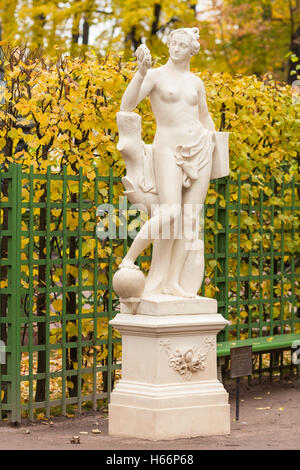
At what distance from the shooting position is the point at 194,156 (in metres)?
7.32

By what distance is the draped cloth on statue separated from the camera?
727cm

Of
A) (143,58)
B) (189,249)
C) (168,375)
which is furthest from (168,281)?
(143,58)

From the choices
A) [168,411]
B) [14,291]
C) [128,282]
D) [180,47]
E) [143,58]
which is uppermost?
[180,47]

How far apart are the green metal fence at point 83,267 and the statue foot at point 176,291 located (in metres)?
1.03

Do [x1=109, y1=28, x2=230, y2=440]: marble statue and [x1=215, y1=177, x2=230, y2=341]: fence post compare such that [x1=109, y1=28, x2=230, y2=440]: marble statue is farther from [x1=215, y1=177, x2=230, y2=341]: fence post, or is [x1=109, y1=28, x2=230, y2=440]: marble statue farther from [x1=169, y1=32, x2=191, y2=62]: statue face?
[x1=215, y1=177, x2=230, y2=341]: fence post

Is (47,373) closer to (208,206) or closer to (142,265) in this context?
(142,265)

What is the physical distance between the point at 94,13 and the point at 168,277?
47.9 ft

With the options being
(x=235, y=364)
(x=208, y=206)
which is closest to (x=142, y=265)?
(x=208, y=206)

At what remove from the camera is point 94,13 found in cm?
2084

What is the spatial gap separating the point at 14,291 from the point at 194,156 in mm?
1929

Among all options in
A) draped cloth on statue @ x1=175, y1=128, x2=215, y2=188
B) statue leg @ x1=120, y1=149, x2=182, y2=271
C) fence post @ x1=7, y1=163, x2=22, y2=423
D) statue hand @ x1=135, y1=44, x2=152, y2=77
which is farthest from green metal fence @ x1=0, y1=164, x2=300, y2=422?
statue hand @ x1=135, y1=44, x2=152, y2=77

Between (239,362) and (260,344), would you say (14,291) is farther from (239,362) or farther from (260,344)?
(260,344)

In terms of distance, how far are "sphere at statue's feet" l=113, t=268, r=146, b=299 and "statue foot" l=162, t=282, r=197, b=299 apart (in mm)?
336

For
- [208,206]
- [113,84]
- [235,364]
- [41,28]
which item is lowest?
[235,364]
